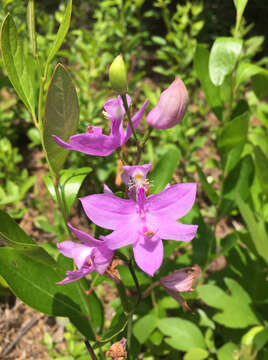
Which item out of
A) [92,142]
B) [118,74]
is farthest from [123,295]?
[118,74]

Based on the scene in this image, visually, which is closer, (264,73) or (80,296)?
(80,296)

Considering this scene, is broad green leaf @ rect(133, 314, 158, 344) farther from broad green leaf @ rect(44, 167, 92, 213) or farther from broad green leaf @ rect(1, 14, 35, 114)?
broad green leaf @ rect(1, 14, 35, 114)

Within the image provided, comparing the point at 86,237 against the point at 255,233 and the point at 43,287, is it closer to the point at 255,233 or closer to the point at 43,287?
the point at 43,287

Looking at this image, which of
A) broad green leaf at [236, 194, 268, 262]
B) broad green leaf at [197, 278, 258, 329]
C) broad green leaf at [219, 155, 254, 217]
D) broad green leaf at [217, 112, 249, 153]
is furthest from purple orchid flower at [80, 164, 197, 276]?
broad green leaf at [219, 155, 254, 217]

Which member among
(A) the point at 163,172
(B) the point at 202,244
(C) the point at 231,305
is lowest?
(C) the point at 231,305

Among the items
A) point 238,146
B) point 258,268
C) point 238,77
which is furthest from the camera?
point 258,268

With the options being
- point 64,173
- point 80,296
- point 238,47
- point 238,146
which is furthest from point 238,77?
point 80,296

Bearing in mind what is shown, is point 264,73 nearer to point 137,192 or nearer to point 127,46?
point 137,192
